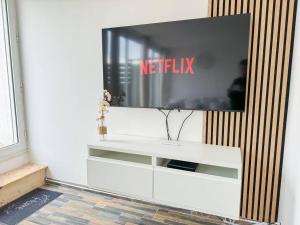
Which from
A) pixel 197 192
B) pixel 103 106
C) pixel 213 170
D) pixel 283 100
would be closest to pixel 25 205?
pixel 103 106

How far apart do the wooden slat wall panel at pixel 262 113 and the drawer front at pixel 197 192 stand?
49 centimetres

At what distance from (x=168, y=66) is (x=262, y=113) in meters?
0.91

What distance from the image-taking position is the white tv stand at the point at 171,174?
1.63m

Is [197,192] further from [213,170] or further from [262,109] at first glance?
[262,109]

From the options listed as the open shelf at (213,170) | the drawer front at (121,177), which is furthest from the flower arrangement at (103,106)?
the open shelf at (213,170)

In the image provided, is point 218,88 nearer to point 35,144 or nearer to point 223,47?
point 223,47

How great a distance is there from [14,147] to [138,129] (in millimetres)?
1679

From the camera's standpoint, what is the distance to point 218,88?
185 cm

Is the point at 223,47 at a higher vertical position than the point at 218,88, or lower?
higher

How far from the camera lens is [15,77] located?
276 cm

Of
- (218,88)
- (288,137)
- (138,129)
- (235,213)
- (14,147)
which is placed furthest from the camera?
(14,147)

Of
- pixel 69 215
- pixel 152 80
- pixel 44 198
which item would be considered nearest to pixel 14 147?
pixel 44 198

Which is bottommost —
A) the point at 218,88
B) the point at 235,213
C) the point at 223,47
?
the point at 235,213

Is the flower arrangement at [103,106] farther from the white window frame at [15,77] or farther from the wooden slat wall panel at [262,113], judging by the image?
the white window frame at [15,77]
